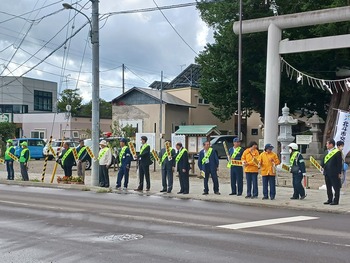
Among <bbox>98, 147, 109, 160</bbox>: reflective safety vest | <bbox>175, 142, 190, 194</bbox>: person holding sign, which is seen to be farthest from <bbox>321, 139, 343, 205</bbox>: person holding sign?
<bbox>98, 147, 109, 160</bbox>: reflective safety vest

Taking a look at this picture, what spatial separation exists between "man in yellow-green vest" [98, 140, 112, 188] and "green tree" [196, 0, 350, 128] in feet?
56.5

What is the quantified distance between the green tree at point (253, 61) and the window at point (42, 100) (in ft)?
120

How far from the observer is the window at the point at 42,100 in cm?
7146

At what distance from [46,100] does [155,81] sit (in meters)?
20.1

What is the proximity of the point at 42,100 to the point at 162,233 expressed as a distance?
66989 millimetres

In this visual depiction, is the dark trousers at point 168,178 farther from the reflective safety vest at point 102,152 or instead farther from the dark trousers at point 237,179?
the reflective safety vest at point 102,152

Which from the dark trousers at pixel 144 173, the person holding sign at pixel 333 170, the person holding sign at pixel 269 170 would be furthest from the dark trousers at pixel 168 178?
the person holding sign at pixel 333 170

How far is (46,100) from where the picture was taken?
7400cm

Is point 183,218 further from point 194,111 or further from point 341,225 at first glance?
point 194,111

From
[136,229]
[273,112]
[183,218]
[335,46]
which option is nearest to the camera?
[136,229]

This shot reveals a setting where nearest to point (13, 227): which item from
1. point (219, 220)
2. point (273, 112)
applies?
point (219, 220)

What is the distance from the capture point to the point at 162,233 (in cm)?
910

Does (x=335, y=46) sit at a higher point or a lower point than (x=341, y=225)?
higher

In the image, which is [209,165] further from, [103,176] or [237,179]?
[103,176]
